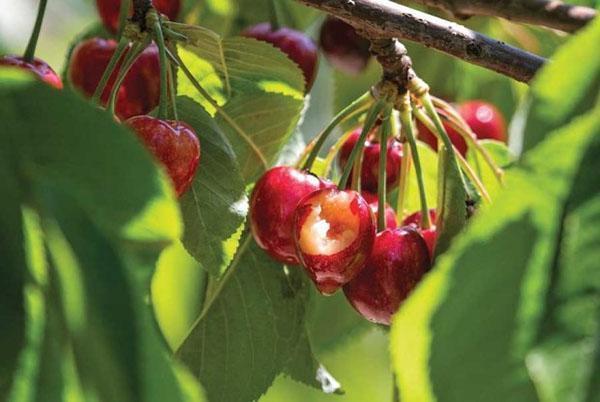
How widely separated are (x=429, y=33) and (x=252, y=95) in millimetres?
235

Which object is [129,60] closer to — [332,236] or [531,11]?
[332,236]

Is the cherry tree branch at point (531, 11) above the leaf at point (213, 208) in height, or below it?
above

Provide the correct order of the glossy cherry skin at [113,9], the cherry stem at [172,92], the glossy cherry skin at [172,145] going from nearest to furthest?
the glossy cherry skin at [172,145], the cherry stem at [172,92], the glossy cherry skin at [113,9]

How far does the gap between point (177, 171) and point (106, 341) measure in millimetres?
395

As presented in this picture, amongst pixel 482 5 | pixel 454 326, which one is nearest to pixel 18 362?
pixel 454 326

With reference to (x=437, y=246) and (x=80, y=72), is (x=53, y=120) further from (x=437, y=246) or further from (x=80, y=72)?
(x=80, y=72)

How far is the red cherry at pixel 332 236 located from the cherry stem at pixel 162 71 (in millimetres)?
141

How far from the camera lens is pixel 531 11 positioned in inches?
48.7

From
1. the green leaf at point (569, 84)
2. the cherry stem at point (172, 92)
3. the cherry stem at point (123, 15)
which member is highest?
the green leaf at point (569, 84)

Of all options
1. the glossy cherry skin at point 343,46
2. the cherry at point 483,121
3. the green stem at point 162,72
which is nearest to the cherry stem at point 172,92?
the green stem at point 162,72

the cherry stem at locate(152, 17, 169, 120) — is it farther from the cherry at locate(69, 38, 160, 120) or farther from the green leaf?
the green leaf

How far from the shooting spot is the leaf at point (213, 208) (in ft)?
3.36

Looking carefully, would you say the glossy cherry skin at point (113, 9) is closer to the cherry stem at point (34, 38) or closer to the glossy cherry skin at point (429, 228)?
the cherry stem at point (34, 38)

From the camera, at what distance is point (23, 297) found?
0.61m
